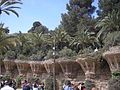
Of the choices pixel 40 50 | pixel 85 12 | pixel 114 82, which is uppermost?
pixel 85 12

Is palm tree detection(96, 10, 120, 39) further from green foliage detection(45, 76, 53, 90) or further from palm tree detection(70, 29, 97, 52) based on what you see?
green foliage detection(45, 76, 53, 90)

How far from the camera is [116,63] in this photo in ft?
95.5

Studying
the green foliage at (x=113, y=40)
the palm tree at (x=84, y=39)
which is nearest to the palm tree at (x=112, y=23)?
the green foliage at (x=113, y=40)

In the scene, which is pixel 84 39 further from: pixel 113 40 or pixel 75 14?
pixel 75 14

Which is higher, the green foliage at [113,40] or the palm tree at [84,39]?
the palm tree at [84,39]

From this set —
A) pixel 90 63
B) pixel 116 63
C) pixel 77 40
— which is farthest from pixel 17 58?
pixel 116 63

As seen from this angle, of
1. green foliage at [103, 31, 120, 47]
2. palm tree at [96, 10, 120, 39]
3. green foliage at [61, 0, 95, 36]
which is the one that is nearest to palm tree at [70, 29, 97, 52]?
palm tree at [96, 10, 120, 39]

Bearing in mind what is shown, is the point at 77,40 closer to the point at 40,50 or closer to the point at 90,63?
the point at 40,50

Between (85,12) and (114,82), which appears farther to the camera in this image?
(85,12)

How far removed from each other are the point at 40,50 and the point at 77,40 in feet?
20.1

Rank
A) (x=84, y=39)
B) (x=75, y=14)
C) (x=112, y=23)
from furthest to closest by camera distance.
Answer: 1. (x=75, y=14)
2. (x=84, y=39)
3. (x=112, y=23)

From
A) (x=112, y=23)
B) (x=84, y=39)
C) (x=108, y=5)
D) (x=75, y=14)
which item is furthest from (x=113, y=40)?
(x=75, y=14)

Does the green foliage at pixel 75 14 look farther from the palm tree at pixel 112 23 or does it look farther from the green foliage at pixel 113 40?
the green foliage at pixel 113 40

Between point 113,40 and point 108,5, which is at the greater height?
point 108,5
